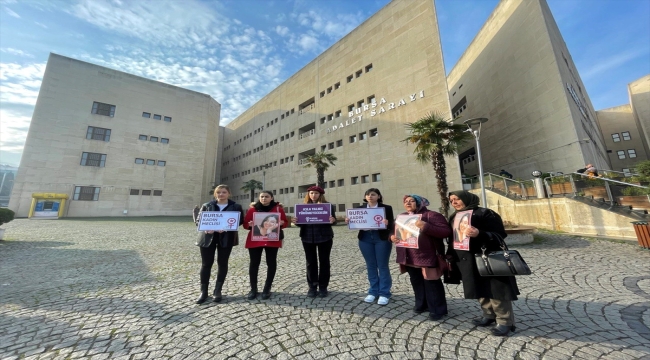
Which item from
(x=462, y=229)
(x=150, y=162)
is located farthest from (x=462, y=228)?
(x=150, y=162)

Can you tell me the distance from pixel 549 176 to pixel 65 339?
57.6 feet

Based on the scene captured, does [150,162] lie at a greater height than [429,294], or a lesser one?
greater

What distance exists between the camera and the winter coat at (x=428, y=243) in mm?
3234

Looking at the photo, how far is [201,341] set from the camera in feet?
9.34

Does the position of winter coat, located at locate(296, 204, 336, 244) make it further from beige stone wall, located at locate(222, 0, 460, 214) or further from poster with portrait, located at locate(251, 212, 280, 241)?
beige stone wall, located at locate(222, 0, 460, 214)

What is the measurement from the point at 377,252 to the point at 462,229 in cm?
145

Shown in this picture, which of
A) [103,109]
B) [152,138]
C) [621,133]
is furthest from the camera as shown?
[621,133]

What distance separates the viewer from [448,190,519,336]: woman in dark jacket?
2793 mm

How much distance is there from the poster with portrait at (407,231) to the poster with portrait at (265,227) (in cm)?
211

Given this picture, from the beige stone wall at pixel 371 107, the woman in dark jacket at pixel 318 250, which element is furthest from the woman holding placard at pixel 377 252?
the beige stone wall at pixel 371 107

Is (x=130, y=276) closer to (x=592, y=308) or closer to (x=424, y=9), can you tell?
(x=592, y=308)

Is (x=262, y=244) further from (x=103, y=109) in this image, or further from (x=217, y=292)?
(x=103, y=109)

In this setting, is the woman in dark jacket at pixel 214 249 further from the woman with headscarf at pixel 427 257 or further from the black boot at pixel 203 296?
the woman with headscarf at pixel 427 257

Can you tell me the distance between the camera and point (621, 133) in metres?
41.9
